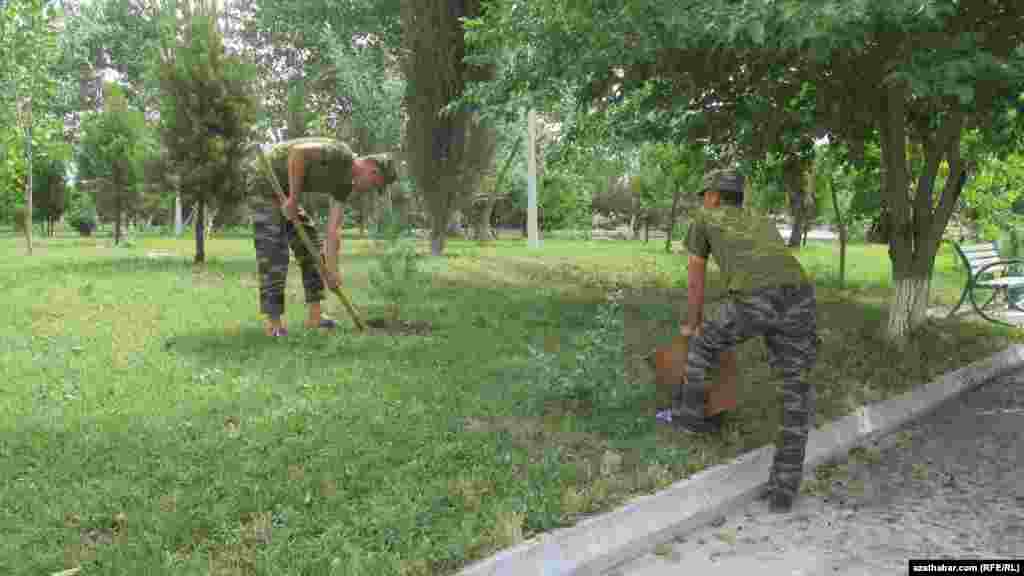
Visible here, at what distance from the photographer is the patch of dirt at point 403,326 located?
734cm

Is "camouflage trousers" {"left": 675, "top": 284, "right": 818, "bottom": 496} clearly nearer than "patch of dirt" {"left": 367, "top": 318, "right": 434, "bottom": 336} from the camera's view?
Yes

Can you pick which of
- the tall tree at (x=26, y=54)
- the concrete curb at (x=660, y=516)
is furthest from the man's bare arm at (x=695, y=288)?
the tall tree at (x=26, y=54)

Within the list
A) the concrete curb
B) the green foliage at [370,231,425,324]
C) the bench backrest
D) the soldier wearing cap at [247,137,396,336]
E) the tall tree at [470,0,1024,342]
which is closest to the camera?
the concrete curb

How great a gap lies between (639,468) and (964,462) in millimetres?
2391

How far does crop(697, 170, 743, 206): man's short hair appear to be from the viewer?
4.36 meters

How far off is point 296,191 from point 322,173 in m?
0.27

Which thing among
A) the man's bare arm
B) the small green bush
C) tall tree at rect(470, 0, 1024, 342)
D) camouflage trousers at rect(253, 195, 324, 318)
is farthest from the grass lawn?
the small green bush

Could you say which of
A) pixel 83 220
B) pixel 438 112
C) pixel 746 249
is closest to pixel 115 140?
pixel 438 112

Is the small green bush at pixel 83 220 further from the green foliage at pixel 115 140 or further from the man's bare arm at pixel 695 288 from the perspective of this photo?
the man's bare arm at pixel 695 288

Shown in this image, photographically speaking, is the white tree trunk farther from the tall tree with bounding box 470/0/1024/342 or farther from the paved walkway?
the paved walkway

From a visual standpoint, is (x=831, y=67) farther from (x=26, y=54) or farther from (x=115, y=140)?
(x=115, y=140)

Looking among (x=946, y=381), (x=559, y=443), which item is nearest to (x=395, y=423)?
(x=559, y=443)

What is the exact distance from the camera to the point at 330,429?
4508 millimetres

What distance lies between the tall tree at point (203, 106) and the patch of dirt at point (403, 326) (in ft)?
20.1
